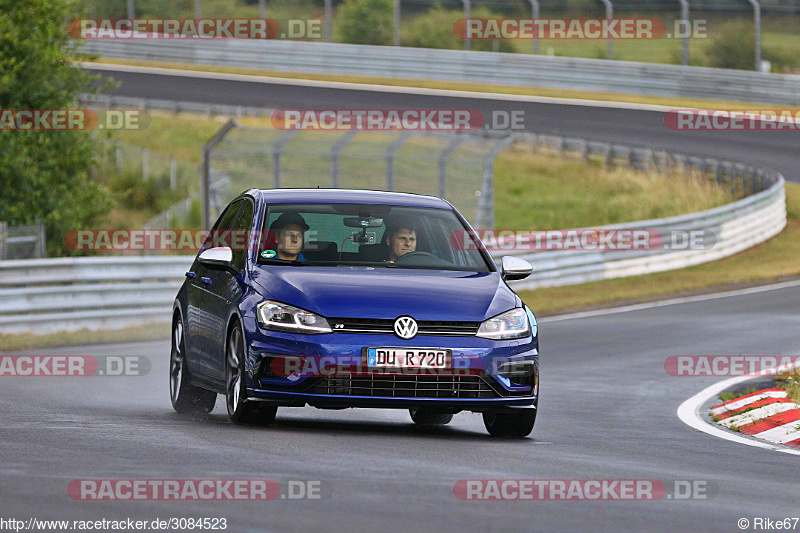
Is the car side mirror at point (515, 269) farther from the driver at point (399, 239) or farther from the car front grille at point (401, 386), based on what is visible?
the car front grille at point (401, 386)

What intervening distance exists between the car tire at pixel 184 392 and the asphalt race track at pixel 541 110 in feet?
87.9

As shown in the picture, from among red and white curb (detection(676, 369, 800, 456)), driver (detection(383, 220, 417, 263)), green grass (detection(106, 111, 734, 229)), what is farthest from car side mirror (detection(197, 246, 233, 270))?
green grass (detection(106, 111, 734, 229))

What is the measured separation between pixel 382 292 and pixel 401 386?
59 cm

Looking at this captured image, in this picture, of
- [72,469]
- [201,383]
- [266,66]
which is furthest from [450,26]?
[72,469]

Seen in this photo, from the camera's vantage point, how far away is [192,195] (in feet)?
110

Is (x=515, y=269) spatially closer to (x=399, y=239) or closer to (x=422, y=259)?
(x=422, y=259)

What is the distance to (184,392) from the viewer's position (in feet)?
36.6

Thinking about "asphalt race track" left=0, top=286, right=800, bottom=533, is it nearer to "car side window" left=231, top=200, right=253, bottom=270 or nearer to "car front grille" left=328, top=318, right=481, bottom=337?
"car front grille" left=328, top=318, right=481, bottom=337

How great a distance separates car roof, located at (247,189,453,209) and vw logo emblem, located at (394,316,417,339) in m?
1.51

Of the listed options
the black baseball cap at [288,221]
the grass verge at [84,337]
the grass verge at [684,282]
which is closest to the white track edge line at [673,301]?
the grass verge at [684,282]

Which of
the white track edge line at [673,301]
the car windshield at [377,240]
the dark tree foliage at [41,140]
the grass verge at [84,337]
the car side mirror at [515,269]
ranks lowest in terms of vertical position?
the white track edge line at [673,301]

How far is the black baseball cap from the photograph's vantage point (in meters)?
10.2

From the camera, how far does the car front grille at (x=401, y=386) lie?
913cm

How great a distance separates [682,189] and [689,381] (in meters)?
20.5
